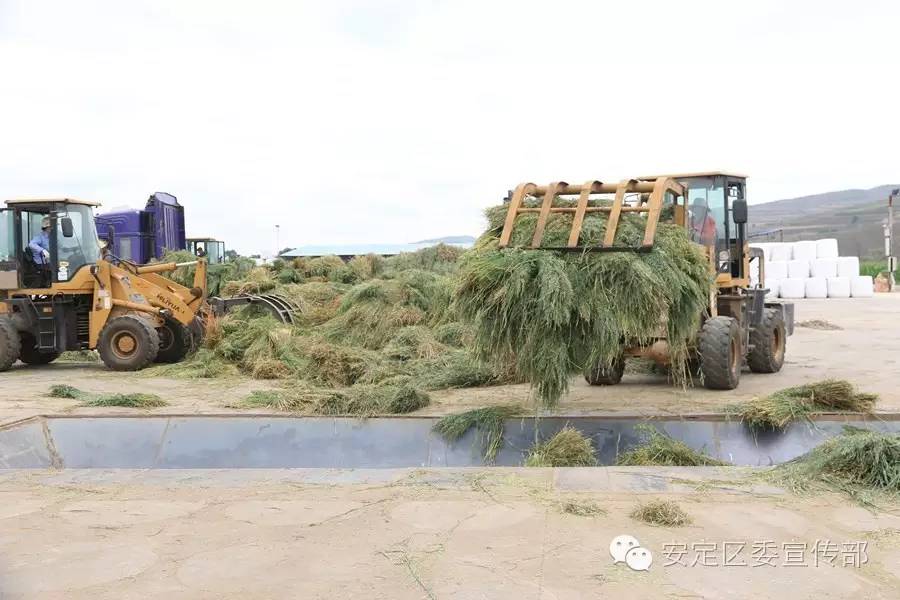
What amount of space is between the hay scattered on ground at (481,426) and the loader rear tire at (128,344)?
6505 millimetres

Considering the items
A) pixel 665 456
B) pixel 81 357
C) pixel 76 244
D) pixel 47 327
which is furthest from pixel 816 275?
pixel 665 456

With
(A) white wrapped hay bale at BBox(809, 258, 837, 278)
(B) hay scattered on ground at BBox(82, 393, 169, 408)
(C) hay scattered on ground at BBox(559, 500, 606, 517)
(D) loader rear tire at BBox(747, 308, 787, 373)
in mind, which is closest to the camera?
(C) hay scattered on ground at BBox(559, 500, 606, 517)

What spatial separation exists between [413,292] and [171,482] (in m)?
8.28

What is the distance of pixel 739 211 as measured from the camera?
10.4 m

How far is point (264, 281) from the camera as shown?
55.4 ft

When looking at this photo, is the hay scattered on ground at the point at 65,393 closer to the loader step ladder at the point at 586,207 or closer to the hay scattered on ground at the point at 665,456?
the loader step ladder at the point at 586,207

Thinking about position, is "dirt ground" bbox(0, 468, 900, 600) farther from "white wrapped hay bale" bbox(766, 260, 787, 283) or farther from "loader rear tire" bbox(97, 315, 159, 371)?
"white wrapped hay bale" bbox(766, 260, 787, 283)

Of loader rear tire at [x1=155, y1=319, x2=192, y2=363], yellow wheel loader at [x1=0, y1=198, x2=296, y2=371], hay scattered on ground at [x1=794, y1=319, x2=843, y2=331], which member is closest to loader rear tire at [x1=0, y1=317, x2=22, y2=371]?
yellow wheel loader at [x1=0, y1=198, x2=296, y2=371]

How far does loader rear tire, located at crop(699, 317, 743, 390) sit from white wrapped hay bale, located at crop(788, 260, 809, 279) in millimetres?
24552

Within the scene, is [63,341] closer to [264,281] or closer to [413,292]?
[264,281]

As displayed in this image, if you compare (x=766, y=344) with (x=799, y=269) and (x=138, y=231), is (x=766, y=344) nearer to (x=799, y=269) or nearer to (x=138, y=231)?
(x=138, y=231)

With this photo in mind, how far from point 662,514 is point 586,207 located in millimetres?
3612

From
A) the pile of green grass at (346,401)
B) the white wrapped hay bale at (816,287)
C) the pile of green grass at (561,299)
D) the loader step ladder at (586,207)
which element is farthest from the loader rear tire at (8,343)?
the white wrapped hay bale at (816,287)

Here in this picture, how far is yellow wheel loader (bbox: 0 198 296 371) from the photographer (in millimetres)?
13109
